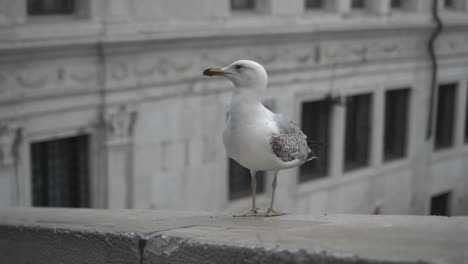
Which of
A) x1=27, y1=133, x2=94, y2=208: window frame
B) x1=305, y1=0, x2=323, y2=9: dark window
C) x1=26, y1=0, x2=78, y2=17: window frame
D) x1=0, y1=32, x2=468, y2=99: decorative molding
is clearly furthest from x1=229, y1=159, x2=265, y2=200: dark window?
x1=26, y1=0, x2=78, y2=17: window frame

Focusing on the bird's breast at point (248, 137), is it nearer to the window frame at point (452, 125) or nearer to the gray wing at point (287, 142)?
the gray wing at point (287, 142)

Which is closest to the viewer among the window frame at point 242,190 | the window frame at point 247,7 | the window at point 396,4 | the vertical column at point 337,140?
the window frame at point 247,7

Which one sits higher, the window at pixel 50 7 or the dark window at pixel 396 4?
the window at pixel 50 7

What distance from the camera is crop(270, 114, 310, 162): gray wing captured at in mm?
5195

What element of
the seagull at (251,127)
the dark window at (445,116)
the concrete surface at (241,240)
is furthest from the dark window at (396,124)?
the concrete surface at (241,240)

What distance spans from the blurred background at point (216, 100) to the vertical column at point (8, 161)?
19mm

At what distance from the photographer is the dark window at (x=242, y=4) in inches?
593

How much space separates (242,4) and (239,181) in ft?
10.8

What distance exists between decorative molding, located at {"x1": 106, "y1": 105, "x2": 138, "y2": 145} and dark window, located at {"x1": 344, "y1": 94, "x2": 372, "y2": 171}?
268 inches

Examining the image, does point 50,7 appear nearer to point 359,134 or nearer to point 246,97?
point 246,97

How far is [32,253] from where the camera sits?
403 cm

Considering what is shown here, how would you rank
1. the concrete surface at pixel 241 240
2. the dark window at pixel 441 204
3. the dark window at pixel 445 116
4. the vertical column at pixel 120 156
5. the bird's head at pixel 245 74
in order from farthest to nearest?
the dark window at pixel 441 204 < the dark window at pixel 445 116 < the vertical column at pixel 120 156 < the bird's head at pixel 245 74 < the concrete surface at pixel 241 240

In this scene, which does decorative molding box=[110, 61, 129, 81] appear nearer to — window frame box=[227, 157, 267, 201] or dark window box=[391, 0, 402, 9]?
window frame box=[227, 157, 267, 201]

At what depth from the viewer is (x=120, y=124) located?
1262cm
